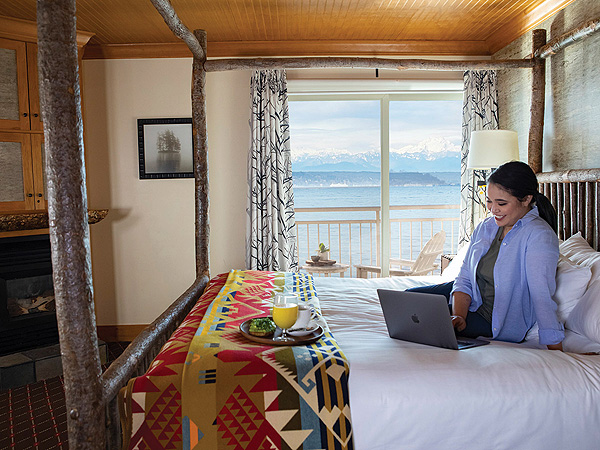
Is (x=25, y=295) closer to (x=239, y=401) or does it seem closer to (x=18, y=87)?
(x=18, y=87)

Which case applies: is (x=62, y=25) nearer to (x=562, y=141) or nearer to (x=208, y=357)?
(x=208, y=357)

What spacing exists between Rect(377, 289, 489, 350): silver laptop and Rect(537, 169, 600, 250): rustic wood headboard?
4.23ft

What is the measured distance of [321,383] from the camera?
1755mm

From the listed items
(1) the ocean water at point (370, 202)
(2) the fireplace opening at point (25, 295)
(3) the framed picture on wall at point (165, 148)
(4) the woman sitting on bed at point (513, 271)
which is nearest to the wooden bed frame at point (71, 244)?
(4) the woman sitting on bed at point (513, 271)

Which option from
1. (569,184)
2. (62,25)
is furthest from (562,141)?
(62,25)

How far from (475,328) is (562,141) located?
6.12 feet

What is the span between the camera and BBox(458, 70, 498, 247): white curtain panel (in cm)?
453

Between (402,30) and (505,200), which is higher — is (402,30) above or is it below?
above

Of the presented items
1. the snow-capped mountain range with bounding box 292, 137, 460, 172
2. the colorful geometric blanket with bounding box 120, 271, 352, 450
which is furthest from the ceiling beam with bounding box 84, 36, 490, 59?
the colorful geometric blanket with bounding box 120, 271, 352, 450

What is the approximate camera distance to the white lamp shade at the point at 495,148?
363cm

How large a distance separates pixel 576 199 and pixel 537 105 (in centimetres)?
84

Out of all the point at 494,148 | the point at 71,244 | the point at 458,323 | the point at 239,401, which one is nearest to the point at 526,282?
the point at 458,323

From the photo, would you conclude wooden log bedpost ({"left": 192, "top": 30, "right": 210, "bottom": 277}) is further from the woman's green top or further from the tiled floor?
the woman's green top

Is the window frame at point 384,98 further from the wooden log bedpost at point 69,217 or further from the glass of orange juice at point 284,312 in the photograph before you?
the wooden log bedpost at point 69,217
